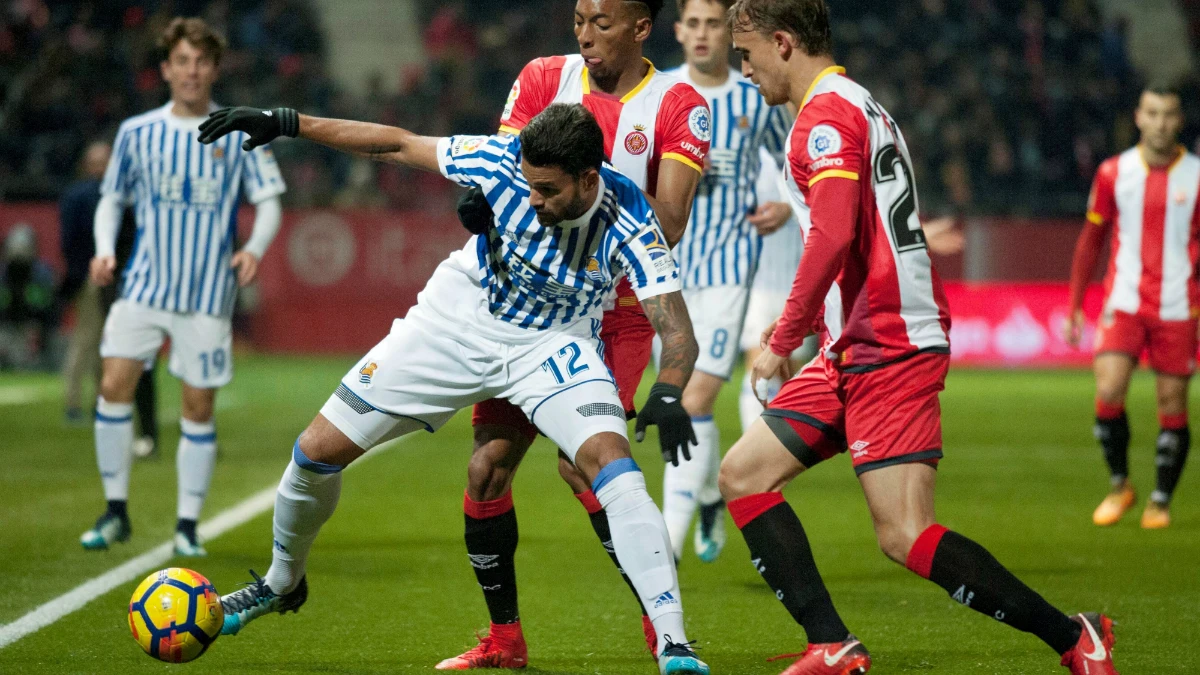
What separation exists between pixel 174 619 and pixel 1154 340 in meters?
5.95

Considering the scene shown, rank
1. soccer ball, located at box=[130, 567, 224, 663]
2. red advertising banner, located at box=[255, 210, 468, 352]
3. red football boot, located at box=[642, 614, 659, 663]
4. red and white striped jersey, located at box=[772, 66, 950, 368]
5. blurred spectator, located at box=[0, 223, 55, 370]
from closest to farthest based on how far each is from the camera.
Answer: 1. red and white striped jersey, located at box=[772, 66, 950, 368]
2. soccer ball, located at box=[130, 567, 224, 663]
3. red football boot, located at box=[642, 614, 659, 663]
4. blurred spectator, located at box=[0, 223, 55, 370]
5. red advertising banner, located at box=[255, 210, 468, 352]

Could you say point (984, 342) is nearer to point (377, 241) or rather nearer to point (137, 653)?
point (377, 241)

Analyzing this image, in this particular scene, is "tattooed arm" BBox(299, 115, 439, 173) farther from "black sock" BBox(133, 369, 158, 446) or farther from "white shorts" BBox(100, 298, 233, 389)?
"black sock" BBox(133, 369, 158, 446)

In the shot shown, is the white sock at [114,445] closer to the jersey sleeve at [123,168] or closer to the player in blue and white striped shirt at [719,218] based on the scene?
the jersey sleeve at [123,168]

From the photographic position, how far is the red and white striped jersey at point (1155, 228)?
8484 millimetres

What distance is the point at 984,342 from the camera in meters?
20.2

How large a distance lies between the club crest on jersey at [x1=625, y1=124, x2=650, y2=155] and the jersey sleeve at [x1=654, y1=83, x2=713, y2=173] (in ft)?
0.14

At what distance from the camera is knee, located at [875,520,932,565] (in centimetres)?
435

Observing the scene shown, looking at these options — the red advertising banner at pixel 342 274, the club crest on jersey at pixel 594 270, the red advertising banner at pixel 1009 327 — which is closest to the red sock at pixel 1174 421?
→ the club crest on jersey at pixel 594 270

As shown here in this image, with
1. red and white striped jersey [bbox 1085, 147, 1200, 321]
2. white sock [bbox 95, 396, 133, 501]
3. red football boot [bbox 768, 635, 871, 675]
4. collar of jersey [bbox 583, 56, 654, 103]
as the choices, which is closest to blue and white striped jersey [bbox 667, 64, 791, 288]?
collar of jersey [bbox 583, 56, 654, 103]

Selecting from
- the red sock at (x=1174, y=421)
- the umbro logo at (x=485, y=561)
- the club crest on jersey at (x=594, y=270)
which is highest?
the club crest on jersey at (x=594, y=270)

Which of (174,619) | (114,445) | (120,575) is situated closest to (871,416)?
(174,619)

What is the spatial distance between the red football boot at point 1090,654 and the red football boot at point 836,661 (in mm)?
570

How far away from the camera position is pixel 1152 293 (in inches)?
335
